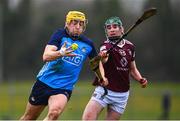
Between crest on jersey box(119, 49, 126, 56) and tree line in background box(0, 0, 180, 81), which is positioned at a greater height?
crest on jersey box(119, 49, 126, 56)

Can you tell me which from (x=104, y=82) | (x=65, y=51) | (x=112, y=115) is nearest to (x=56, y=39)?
(x=65, y=51)

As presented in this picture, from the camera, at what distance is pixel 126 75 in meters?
13.0

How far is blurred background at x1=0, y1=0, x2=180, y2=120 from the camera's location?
36034 millimetres

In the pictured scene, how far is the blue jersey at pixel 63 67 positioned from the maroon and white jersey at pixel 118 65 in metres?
0.55

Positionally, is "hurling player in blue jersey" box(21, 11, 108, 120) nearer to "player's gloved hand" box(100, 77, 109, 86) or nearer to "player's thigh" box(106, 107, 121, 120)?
"player's gloved hand" box(100, 77, 109, 86)

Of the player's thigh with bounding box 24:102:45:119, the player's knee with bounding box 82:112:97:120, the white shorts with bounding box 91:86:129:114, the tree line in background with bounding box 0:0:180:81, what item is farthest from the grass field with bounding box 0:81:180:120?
the player's thigh with bounding box 24:102:45:119

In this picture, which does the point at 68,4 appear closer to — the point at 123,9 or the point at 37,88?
the point at 123,9

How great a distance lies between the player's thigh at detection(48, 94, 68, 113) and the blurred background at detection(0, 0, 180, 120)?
16.6 metres

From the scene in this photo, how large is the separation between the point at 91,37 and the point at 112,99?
25877 mm

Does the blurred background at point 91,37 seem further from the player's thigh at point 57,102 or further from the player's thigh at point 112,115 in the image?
the player's thigh at point 57,102

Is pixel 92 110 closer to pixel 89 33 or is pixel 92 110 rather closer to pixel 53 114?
pixel 53 114

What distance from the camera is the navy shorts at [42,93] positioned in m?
12.3

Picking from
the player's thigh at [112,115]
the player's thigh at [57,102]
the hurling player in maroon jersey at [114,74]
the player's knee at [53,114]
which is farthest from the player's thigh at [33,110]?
the player's thigh at [112,115]

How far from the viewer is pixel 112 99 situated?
508 inches
